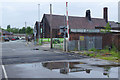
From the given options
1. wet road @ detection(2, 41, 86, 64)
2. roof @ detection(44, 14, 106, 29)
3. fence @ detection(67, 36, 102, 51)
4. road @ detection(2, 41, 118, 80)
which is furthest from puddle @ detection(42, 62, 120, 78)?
roof @ detection(44, 14, 106, 29)

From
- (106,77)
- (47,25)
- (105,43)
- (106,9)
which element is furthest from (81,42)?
(106,9)

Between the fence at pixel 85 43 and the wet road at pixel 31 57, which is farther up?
the fence at pixel 85 43

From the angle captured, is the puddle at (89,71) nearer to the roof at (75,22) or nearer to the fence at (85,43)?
the fence at (85,43)

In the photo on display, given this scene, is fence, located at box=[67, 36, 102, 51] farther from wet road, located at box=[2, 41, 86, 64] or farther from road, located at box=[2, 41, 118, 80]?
road, located at box=[2, 41, 118, 80]

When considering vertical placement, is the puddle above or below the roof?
below

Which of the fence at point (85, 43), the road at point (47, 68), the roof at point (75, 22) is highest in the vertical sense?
the roof at point (75, 22)

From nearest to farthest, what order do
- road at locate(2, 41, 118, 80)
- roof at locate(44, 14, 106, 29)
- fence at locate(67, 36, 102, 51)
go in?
1. road at locate(2, 41, 118, 80)
2. fence at locate(67, 36, 102, 51)
3. roof at locate(44, 14, 106, 29)

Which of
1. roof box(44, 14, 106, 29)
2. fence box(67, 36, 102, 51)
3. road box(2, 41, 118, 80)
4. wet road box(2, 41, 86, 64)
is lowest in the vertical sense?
wet road box(2, 41, 86, 64)

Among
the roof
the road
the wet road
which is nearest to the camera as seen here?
the road

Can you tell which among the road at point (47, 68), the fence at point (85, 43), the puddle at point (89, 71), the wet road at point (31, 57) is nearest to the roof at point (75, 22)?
the fence at point (85, 43)

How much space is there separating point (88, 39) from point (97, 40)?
67.7 inches

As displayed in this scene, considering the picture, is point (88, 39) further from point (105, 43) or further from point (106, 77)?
point (106, 77)

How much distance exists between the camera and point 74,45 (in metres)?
25.1

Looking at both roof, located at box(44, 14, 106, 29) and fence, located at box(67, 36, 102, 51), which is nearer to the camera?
fence, located at box(67, 36, 102, 51)
